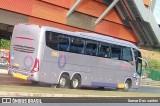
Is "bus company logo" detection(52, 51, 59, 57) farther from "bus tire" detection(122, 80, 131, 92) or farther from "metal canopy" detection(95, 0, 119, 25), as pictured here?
"metal canopy" detection(95, 0, 119, 25)

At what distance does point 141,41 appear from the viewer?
4744cm

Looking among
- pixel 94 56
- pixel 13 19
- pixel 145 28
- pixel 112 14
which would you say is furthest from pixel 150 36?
pixel 94 56

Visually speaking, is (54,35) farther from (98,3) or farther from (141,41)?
(141,41)

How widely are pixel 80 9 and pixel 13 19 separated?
27.9ft

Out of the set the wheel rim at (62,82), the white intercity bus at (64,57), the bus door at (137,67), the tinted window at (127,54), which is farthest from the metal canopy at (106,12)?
the wheel rim at (62,82)

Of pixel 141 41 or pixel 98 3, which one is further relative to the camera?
pixel 141 41

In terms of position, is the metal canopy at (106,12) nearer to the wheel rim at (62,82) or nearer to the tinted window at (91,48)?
the tinted window at (91,48)

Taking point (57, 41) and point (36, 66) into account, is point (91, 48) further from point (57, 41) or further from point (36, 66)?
point (36, 66)

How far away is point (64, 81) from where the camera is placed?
19203mm

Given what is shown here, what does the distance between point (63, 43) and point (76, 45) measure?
3.55 ft

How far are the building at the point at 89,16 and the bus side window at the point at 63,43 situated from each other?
1312cm

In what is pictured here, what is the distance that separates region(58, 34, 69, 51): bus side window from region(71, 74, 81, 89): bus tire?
1782 millimetres

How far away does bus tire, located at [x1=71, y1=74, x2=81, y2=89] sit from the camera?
19.7m

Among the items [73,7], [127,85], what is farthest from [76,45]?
[73,7]
